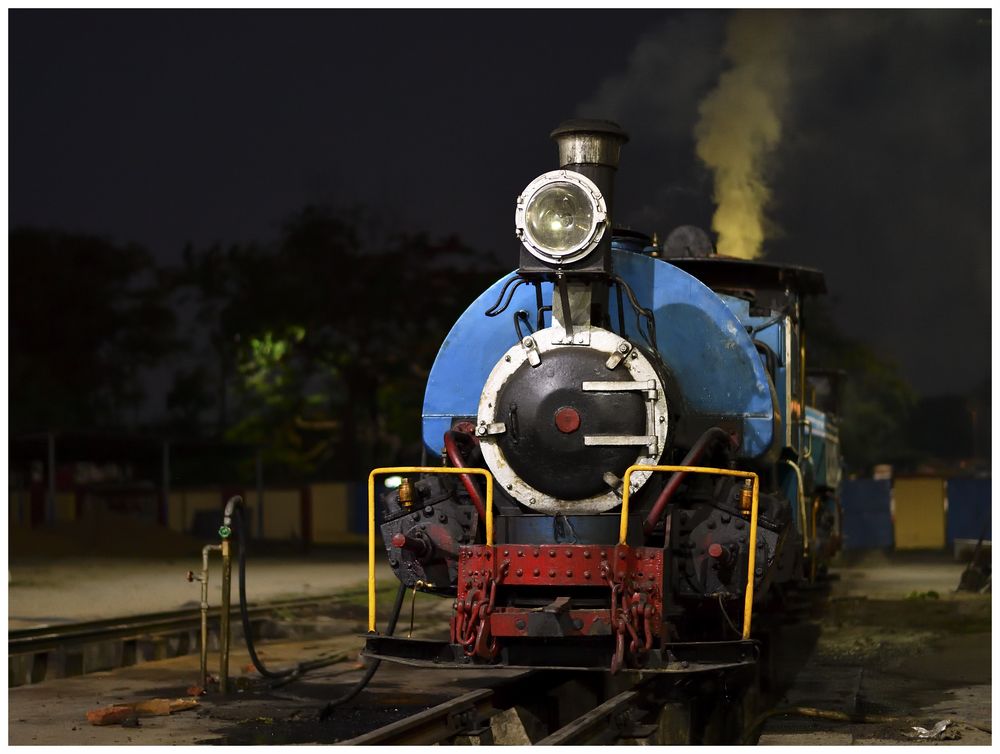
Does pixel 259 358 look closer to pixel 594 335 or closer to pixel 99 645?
pixel 99 645

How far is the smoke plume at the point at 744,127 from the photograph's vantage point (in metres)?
15.6

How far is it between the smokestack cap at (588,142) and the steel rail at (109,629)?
6.53m

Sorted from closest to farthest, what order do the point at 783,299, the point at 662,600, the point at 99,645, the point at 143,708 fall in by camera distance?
the point at 662,600 < the point at 143,708 < the point at 783,299 < the point at 99,645

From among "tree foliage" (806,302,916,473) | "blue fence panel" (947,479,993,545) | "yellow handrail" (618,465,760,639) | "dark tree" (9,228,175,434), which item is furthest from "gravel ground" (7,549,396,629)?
"tree foliage" (806,302,916,473)

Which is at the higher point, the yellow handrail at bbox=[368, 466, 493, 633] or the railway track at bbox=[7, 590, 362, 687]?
the yellow handrail at bbox=[368, 466, 493, 633]

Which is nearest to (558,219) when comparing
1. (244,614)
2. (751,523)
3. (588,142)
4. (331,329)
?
(588,142)

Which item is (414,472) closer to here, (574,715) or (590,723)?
(590,723)

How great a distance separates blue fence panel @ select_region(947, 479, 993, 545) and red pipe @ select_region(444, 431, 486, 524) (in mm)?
27138

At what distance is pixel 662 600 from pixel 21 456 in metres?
27.9

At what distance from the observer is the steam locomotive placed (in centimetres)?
695

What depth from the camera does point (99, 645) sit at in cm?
1193

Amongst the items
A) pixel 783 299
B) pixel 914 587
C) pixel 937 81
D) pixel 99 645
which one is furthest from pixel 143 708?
pixel 937 81

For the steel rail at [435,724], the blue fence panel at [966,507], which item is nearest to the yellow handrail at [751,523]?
the steel rail at [435,724]

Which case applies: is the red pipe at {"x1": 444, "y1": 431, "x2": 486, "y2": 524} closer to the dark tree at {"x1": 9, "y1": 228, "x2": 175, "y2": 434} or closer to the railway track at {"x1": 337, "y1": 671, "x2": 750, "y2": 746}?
the railway track at {"x1": 337, "y1": 671, "x2": 750, "y2": 746}
